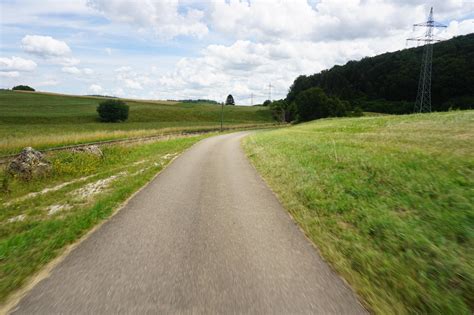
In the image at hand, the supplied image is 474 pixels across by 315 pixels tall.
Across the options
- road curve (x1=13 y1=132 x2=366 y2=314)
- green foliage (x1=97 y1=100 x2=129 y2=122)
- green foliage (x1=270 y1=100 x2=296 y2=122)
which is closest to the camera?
road curve (x1=13 y1=132 x2=366 y2=314)

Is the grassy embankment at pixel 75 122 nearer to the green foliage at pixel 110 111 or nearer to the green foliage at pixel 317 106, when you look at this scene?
the green foliage at pixel 110 111

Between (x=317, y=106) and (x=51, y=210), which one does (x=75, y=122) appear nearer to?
(x=317, y=106)

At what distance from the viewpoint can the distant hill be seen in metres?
78.7

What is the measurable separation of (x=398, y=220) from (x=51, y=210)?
29.1ft

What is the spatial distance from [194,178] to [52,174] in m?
7.22

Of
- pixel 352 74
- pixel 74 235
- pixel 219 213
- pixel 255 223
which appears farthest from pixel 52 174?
pixel 352 74

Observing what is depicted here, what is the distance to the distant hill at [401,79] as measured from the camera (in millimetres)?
78688

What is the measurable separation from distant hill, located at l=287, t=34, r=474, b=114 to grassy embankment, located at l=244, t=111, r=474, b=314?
55.9 m

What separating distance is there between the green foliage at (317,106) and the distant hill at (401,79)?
26651mm

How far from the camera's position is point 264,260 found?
4.41 m

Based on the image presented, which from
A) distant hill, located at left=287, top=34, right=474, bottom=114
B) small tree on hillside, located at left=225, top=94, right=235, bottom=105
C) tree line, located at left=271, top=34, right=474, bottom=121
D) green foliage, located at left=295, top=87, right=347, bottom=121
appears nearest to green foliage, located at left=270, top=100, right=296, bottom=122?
tree line, located at left=271, top=34, right=474, bottom=121

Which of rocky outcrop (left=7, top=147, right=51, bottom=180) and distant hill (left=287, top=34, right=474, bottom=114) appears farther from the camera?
distant hill (left=287, top=34, right=474, bottom=114)

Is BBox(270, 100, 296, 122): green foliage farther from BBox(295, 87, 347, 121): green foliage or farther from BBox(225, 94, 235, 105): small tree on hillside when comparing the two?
BBox(225, 94, 235, 105): small tree on hillside

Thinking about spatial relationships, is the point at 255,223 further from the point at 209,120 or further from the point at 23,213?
the point at 209,120
